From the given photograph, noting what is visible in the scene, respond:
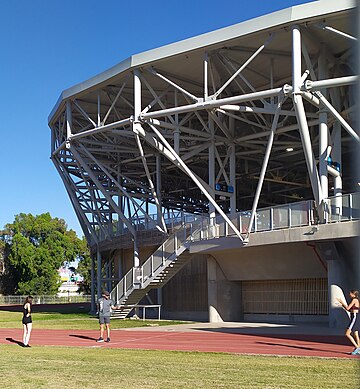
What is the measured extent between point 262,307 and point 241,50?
46.5ft

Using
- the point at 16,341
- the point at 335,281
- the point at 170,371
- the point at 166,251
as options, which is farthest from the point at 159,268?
the point at 170,371

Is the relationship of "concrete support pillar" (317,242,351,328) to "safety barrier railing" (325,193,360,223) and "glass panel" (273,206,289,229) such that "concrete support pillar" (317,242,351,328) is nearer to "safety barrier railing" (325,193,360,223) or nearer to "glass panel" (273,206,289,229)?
"safety barrier railing" (325,193,360,223)

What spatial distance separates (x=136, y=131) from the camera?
33500mm

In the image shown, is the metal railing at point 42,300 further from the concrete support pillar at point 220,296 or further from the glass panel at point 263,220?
the glass panel at point 263,220

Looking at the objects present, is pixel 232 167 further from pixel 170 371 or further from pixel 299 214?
pixel 170 371

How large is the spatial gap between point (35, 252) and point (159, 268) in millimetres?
61930

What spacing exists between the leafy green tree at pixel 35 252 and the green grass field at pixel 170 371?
76.9 meters

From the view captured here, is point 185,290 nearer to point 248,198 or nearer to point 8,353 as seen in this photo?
point 8,353

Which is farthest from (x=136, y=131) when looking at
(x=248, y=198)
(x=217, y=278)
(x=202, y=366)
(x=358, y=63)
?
(x=248, y=198)

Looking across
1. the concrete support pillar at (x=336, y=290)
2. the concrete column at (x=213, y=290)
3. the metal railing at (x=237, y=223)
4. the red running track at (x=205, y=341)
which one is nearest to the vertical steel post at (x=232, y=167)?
the metal railing at (x=237, y=223)

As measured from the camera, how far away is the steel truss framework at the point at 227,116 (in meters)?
28.5

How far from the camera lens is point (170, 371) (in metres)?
15.0

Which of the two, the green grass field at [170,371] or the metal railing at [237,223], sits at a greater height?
the metal railing at [237,223]

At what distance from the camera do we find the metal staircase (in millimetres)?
37094
